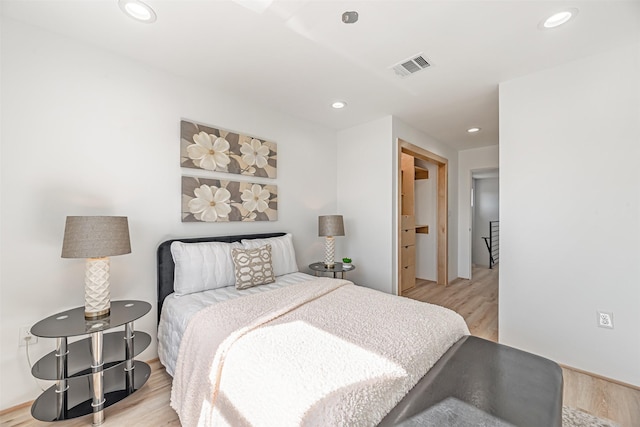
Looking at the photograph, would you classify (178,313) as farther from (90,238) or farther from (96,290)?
(90,238)

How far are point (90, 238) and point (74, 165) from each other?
2.24 ft

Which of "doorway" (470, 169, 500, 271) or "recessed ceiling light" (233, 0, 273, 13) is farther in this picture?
"doorway" (470, 169, 500, 271)

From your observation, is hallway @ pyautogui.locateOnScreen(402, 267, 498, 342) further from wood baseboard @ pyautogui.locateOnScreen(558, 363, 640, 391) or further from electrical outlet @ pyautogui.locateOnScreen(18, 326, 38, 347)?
electrical outlet @ pyautogui.locateOnScreen(18, 326, 38, 347)

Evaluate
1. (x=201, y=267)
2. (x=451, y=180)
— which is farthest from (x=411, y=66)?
(x=451, y=180)

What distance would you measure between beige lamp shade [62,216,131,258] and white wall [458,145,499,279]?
5120mm

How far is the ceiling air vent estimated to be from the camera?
2143 millimetres

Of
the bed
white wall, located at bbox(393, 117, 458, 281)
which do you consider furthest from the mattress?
white wall, located at bbox(393, 117, 458, 281)

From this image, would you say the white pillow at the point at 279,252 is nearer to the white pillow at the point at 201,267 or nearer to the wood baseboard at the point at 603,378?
the white pillow at the point at 201,267

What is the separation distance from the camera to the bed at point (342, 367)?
961 mm

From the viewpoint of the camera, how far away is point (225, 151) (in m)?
2.61

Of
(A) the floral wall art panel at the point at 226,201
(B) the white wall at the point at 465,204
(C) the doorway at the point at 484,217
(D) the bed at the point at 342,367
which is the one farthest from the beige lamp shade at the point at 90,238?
(C) the doorway at the point at 484,217

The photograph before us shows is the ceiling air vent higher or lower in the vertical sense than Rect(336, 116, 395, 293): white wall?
higher

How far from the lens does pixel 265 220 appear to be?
2963mm

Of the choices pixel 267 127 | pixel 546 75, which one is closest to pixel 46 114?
pixel 267 127
